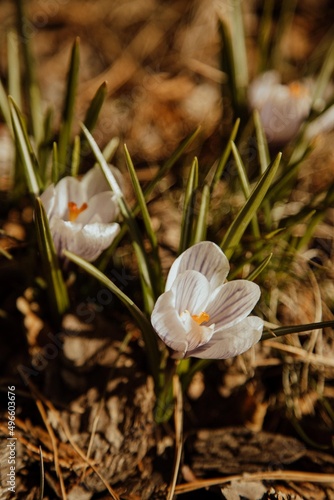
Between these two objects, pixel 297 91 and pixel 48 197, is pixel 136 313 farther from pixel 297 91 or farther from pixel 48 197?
pixel 297 91

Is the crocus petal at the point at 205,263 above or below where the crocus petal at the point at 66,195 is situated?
below

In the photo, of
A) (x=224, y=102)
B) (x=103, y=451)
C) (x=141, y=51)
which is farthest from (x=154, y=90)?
(x=103, y=451)

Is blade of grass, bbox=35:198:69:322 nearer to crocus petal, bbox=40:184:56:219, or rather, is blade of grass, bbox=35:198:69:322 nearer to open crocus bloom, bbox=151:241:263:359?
crocus petal, bbox=40:184:56:219

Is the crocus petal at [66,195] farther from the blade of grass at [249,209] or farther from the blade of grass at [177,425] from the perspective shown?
the blade of grass at [177,425]

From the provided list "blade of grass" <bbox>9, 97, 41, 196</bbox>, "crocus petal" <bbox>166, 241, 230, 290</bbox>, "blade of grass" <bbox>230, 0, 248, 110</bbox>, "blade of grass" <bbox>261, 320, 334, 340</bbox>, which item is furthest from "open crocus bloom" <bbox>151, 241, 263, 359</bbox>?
"blade of grass" <bbox>230, 0, 248, 110</bbox>

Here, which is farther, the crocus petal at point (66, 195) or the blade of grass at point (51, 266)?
the crocus petal at point (66, 195)

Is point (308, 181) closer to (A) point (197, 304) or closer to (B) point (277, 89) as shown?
(B) point (277, 89)

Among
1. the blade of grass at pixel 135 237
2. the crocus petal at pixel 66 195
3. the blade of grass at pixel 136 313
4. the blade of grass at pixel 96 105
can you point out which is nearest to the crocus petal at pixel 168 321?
the blade of grass at pixel 136 313
